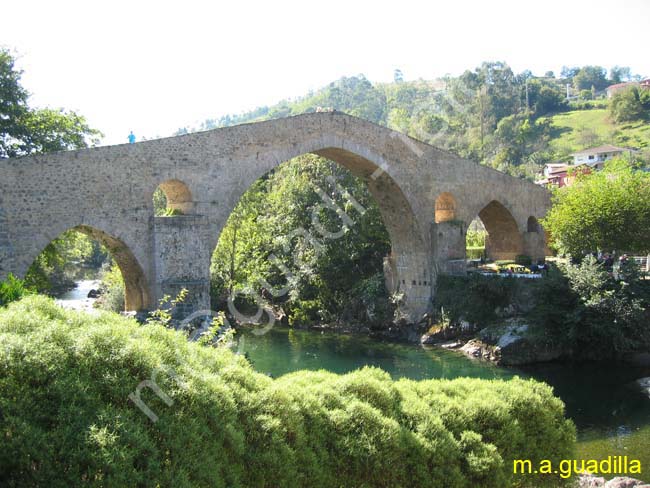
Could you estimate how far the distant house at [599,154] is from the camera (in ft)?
152

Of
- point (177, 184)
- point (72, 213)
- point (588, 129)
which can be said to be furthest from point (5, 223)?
point (588, 129)

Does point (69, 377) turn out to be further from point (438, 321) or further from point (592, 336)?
point (438, 321)

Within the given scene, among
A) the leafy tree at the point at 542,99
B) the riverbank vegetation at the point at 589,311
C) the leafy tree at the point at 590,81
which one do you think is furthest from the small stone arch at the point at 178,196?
the leafy tree at the point at 590,81

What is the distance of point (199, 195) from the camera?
51.1 feet

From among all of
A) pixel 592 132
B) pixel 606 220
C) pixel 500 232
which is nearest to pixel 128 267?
pixel 606 220

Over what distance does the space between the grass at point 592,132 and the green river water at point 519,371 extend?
35.8 meters

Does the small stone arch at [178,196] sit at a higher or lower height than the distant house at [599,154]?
lower

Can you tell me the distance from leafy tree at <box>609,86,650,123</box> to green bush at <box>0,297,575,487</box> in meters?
55.7

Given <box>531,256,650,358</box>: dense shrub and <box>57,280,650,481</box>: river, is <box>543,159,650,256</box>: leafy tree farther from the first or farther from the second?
<box>57,280,650,481</box>: river

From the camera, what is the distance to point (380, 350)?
21.3 metres

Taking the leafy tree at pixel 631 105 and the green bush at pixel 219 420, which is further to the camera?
the leafy tree at pixel 631 105

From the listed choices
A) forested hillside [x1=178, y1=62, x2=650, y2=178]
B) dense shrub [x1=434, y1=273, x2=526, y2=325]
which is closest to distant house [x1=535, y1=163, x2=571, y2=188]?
forested hillside [x1=178, y1=62, x2=650, y2=178]

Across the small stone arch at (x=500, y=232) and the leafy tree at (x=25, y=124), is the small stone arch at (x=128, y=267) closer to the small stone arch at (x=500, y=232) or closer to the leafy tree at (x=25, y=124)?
the leafy tree at (x=25, y=124)

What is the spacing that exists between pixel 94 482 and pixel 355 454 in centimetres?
303
